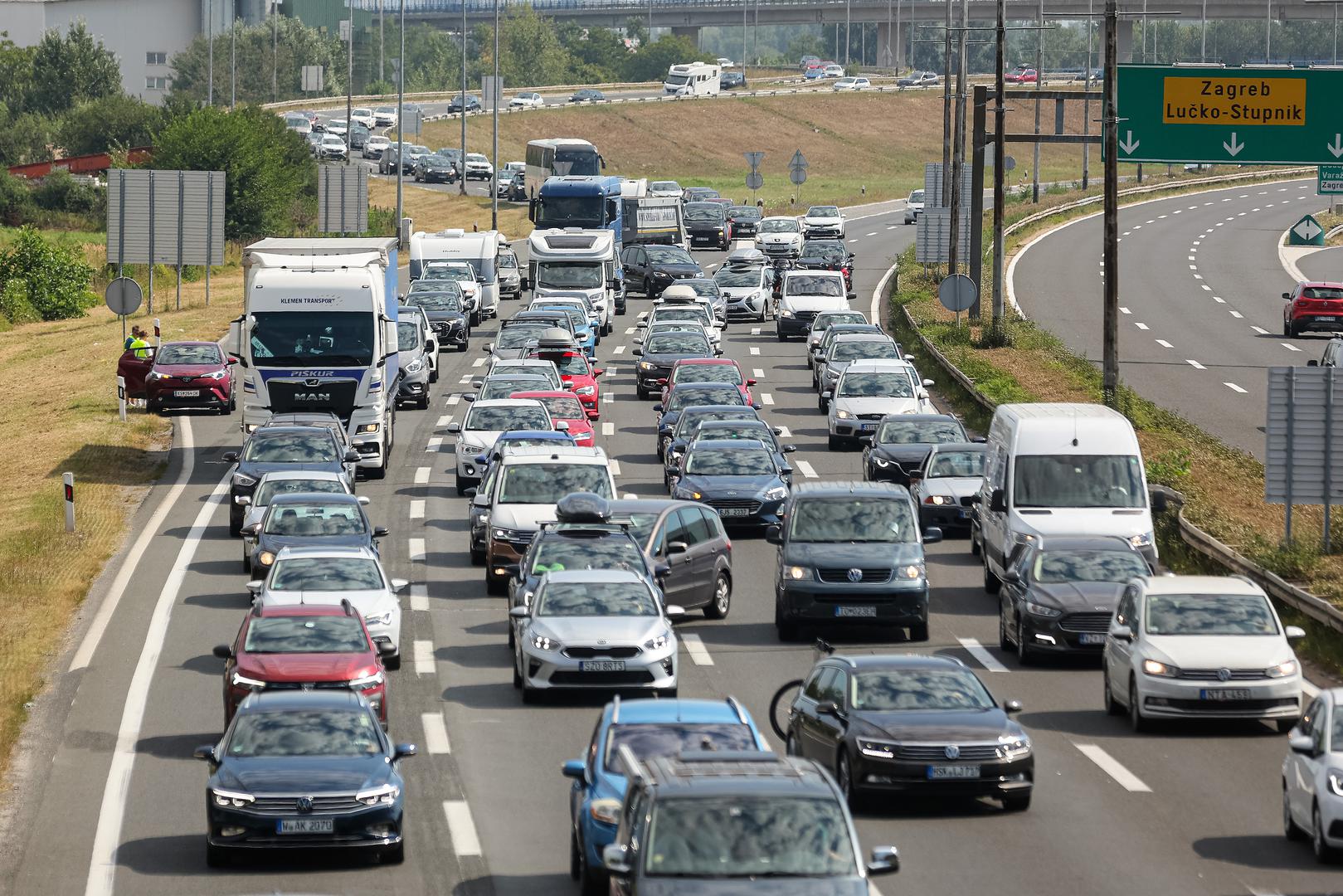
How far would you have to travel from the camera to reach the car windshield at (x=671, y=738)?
15.5 meters

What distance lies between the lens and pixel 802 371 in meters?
55.1

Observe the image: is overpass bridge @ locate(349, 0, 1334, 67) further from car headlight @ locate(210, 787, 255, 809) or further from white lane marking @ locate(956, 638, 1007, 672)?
car headlight @ locate(210, 787, 255, 809)

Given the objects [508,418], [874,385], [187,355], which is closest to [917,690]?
[508,418]

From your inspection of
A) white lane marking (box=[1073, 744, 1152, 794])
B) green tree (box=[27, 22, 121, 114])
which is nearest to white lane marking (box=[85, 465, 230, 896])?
white lane marking (box=[1073, 744, 1152, 794])

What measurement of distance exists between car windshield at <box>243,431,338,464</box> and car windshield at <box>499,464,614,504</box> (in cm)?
513

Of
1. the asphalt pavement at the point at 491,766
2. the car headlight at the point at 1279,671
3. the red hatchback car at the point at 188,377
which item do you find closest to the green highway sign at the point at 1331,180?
the asphalt pavement at the point at 491,766

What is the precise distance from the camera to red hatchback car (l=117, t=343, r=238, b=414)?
48.7 m

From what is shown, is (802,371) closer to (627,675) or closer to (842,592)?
(842,592)

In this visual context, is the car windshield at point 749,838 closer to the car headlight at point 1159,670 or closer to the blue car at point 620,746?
the blue car at point 620,746

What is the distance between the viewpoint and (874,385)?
42.8 metres

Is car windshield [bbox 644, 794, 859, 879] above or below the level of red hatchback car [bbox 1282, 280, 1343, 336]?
below

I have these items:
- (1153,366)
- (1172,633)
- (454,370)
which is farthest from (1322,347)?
(1172,633)

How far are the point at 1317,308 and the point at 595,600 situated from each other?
43604 millimetres

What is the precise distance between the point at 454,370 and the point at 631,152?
91.0 m
